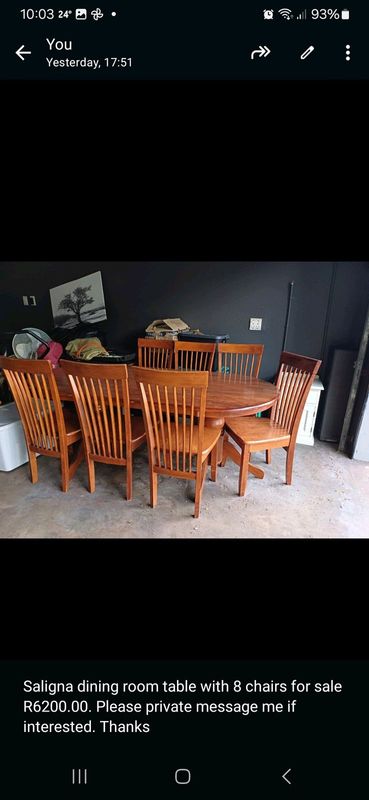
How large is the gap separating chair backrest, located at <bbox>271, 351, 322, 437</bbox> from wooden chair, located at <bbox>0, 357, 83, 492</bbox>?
1.36 meters

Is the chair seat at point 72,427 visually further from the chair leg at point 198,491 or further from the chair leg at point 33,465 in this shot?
the chair leg at point 198,491

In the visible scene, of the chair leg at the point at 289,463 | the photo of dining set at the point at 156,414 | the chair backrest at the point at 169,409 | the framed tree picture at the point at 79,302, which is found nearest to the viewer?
the chair backrest at the point at 169,409

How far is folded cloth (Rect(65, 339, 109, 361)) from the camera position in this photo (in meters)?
3.03

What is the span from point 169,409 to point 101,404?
433 mm

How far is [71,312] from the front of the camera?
12.1 ft

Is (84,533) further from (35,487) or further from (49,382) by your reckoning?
(49,382)

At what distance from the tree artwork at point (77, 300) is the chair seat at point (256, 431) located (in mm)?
2324

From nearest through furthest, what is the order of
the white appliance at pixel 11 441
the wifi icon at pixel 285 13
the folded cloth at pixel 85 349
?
the wifi icon at pixel 285 13 < the white appliance at pixel 11 441 < the folded cloth at pixel 85 349

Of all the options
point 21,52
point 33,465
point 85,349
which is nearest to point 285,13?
point 21,52

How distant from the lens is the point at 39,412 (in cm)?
192

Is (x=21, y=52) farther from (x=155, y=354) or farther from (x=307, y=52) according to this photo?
(x=155, y=354)

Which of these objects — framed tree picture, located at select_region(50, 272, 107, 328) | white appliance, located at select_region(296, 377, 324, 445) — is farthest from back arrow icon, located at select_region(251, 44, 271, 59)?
framed tree picture, located at select_region(50, 272, 107, 328)

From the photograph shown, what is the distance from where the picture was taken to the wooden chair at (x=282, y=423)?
192 centimetres

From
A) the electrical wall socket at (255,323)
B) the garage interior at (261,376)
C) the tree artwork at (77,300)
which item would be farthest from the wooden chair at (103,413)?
the tree artwork at (77,300)
